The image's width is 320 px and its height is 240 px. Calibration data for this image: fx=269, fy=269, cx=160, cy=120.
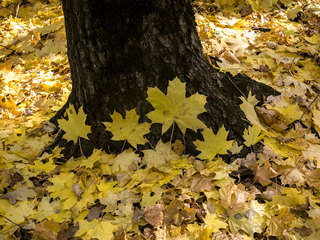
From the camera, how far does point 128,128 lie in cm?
171

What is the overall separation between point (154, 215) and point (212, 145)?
Result: 55cm

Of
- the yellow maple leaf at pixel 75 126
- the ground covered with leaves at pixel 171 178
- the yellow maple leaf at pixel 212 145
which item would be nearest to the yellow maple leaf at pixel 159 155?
the ground covered with leaves at pixel 171 178

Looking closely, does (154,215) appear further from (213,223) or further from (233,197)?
(233,197)

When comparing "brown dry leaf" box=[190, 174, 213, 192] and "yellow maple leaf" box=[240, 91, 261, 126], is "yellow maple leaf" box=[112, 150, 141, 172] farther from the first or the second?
"yellow maple leaf" box=[240, 91, 261, 126]

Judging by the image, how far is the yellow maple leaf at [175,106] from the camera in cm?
157

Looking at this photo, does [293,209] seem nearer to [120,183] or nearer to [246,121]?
[246,121]

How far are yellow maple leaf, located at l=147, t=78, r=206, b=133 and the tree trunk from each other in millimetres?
149

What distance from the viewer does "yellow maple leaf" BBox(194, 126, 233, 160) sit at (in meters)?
1.64

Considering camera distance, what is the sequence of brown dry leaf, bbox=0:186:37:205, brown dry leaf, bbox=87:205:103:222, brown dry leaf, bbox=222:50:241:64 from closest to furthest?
brown dry leaf, bbox=87:205:103:222
brown dry leaf, bbox=0:186:37:205
brown dry leaf, bbox=222:50:241:64

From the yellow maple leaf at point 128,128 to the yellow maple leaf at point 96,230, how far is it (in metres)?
0.50

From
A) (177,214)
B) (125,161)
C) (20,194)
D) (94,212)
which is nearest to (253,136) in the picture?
(177,214)

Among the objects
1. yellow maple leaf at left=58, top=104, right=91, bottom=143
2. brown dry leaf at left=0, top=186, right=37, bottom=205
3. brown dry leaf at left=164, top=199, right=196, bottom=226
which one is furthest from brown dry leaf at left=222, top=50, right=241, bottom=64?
brown dry leaf at left=0, top=186, right=37, bottom=205

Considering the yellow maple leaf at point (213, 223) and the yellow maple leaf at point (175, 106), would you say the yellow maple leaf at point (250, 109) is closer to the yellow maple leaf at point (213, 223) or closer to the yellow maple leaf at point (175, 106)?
the yellow maple leaf at point (175, 106)

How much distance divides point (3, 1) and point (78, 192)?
14.2 feet
